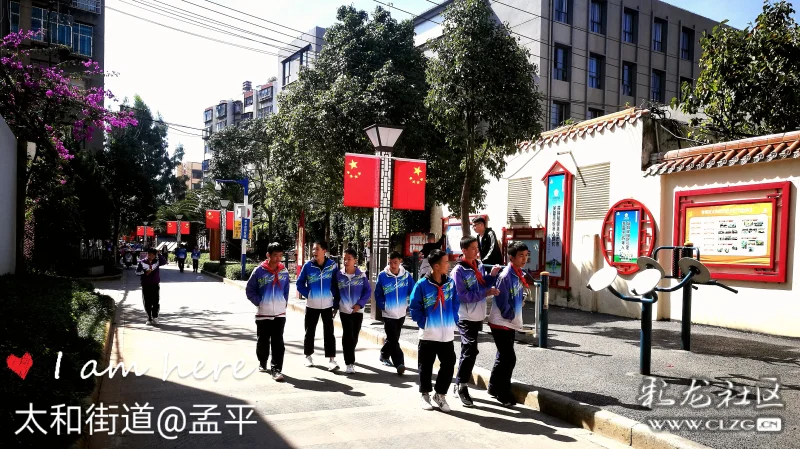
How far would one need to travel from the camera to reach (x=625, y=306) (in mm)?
12344

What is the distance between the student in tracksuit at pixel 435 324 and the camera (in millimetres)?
5891

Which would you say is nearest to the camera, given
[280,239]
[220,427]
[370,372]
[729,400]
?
[220,427]

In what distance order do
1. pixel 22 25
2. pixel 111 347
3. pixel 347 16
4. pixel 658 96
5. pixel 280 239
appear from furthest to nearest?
1. pixel 280 239
2. pixel 22 25
3. pixel 658 96
4. pixel 347 16
5. pixel 111 347

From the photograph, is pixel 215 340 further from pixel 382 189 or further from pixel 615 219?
pixel 615 219

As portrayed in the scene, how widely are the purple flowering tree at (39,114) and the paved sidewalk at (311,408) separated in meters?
8.05

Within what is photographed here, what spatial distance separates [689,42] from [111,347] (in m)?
28.8

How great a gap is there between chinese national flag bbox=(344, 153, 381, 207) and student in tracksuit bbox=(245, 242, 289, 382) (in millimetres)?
4063

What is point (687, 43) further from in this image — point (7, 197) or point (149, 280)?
point (7, 197)

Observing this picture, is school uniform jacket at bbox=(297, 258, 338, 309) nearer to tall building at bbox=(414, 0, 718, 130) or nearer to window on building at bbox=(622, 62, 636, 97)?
tall building at bbox=(414, 0, 718, 130)

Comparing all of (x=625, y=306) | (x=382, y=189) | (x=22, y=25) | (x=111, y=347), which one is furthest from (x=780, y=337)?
(x=22, y=25)

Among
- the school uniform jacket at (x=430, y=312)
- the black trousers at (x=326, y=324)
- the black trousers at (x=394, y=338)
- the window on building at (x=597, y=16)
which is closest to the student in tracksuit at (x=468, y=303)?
the school uniform jacket at (x=430, y=312)

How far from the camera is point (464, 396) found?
6.11 meters

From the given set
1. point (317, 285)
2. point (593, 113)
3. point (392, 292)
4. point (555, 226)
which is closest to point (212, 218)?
point (593, 113)

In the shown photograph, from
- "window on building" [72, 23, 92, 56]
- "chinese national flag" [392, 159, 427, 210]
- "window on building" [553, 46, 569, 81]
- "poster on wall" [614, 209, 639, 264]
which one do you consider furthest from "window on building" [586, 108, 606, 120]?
"window on building" [72, 23, 92, 56]
